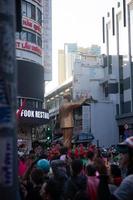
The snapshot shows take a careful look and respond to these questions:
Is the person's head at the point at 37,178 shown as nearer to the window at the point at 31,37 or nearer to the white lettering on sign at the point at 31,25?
the white lettering on sign at the point at 31,25

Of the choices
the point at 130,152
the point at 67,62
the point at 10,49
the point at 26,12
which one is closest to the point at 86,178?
the point at 130,152

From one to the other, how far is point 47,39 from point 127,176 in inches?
2081

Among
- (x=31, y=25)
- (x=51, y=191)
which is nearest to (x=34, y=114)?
(x=31, y=25)

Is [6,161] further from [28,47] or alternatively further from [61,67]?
[61,67]

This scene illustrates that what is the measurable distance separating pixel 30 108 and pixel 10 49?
42.1 metres

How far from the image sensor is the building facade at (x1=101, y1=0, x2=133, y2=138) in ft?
189

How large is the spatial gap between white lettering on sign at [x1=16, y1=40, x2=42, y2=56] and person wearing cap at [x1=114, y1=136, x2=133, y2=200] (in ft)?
138

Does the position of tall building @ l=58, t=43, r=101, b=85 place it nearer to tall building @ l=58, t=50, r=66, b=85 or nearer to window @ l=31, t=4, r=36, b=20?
tall building @ l=58, t=50, r=66, b=85

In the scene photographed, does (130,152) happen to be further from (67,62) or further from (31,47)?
(67,62)

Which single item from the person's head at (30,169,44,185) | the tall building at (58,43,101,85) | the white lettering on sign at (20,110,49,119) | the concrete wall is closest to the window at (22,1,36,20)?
the white lettering on sign at (20,110,49,119)

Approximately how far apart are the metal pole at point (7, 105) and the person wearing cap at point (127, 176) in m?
0.91

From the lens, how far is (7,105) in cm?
422

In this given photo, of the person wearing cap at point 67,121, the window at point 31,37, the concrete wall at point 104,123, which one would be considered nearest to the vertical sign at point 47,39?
the concrete wall at point 104,123

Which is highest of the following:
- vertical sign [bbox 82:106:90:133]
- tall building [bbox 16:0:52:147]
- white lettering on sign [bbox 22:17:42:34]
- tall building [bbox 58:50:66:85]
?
tall building [bbox 58:50:66:85]
